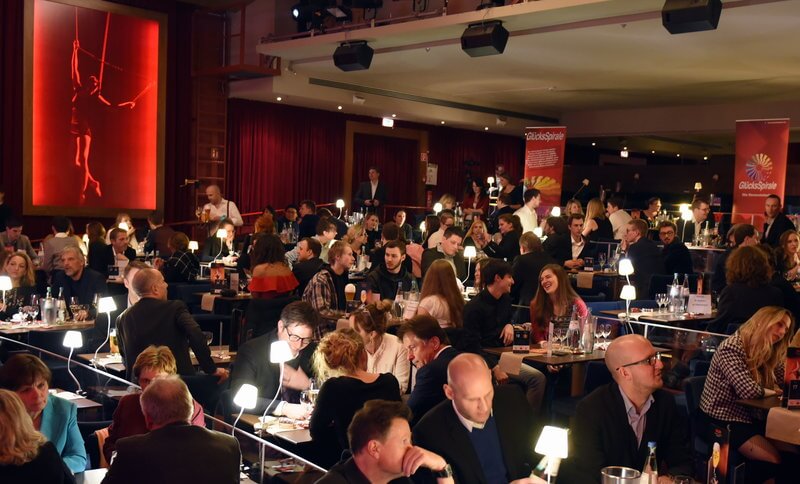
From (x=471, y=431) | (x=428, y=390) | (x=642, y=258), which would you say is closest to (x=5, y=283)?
(x=428, y=390)

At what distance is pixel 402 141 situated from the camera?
20.6 meters

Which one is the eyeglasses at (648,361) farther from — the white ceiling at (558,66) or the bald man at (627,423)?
the white ceiling at (558,66)

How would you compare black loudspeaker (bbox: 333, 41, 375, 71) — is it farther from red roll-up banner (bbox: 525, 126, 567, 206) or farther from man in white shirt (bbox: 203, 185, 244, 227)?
red roll-up banner (bbox: 525, 126, 567, 206)

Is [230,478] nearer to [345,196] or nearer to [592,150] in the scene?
[345,196]

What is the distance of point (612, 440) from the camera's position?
11.8 feet

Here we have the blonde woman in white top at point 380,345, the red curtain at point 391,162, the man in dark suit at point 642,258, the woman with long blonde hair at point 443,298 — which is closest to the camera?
the blonde woman in white top at point 380,345

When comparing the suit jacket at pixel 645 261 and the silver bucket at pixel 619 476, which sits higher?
the suit jacket at pixel 645 261

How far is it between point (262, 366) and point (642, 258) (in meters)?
5.32

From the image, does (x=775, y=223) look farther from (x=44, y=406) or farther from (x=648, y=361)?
(x=44, y=406)

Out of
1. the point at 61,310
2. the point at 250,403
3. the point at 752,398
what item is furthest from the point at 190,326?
Result: the point at 752,398

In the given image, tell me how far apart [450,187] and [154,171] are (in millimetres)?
7716

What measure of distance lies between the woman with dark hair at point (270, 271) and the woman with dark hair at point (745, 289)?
10.7 feet

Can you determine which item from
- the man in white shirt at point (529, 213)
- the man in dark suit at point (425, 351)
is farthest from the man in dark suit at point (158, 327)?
the man in white shirt at point (529, 213)

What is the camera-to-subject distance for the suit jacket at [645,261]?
9289 millimetres
